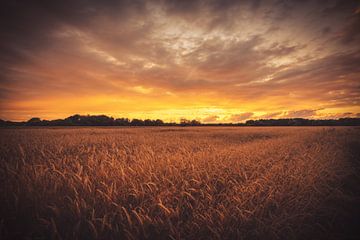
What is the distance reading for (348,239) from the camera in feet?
7.32

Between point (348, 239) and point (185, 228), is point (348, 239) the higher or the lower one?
the lower one

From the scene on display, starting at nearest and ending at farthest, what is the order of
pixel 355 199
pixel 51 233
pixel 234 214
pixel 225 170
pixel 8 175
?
1. pixel 51 233
2. pixel 234 214
3. pixel 355 199
4. pixel 8 175
5. pixel 225 170

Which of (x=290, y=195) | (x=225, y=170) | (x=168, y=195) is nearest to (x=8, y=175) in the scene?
(x=168, y=195)

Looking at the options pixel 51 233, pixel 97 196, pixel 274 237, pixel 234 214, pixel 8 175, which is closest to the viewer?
pixel 51 233

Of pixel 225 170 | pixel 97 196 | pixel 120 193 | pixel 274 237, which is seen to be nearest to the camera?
pixel 274 237

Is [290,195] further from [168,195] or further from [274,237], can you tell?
[168,195]

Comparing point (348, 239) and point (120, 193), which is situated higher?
point (120, 193)

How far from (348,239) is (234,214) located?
4.71 feet

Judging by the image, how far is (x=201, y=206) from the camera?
2.84 meters

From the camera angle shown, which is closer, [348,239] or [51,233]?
[51,233]

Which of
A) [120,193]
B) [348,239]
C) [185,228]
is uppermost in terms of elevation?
[120,193]

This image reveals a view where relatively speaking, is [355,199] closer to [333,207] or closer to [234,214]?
[333,207]

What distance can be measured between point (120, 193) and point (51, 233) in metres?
1.07

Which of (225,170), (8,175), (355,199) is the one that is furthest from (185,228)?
(8,175)
